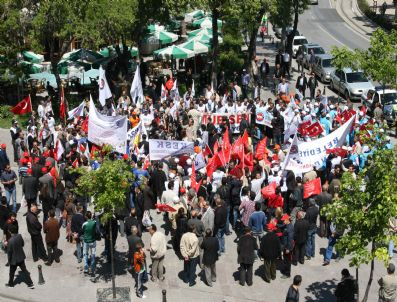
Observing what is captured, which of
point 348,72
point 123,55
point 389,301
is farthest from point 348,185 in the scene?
point 123,55

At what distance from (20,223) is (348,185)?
35.9 feet

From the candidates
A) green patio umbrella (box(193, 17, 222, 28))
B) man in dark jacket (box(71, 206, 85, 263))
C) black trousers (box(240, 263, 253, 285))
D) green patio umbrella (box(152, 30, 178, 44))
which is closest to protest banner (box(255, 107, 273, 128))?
black trousers (box(240, 263, 253, 285))

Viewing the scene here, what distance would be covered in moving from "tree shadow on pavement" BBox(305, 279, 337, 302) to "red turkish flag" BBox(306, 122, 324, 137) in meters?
7.78

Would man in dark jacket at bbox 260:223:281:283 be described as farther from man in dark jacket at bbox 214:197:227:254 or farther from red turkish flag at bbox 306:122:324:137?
red turkish flag at bbox 306:122:324:137

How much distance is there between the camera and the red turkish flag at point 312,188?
19.3 meters

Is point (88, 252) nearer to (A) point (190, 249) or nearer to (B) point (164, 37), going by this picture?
(A) point (190, 249)

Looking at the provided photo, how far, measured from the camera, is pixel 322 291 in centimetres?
1700

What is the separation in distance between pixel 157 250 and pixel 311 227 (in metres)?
4.20

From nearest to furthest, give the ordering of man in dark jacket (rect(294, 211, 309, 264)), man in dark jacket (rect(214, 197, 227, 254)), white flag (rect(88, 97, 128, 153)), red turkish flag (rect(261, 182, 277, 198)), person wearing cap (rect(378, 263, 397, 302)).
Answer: person wearing cap (rect(378, 263, 397, 302)) < man in dark jacket (rect(294, 211, 309, 264)) < man in dark jacket (rect(214, 197, 227, 254)) < red turkish flag (rect(261, 182, 277, 198)) < white flag (rect(88, 97, 128, 153))

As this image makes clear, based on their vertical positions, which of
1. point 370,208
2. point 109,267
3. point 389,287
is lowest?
point 109,267

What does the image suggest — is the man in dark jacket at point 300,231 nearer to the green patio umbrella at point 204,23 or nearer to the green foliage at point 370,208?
the green foliage at point 370,208

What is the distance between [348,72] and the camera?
35719 mm

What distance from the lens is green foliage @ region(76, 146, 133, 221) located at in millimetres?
15828

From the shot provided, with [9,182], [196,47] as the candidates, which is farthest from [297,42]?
[9,182]
